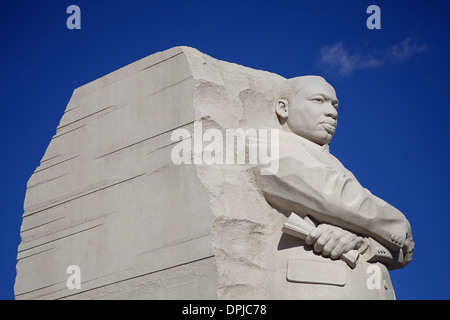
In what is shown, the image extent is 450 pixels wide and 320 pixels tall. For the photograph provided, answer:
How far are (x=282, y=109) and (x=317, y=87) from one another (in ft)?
1.20

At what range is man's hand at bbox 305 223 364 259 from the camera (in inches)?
261

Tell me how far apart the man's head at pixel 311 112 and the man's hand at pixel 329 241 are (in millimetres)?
1006

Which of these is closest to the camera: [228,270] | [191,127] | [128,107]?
[228,270]

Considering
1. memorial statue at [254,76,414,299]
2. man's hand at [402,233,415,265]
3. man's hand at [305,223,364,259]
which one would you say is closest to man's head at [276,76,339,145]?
memorial statue at [254,76,414,299]

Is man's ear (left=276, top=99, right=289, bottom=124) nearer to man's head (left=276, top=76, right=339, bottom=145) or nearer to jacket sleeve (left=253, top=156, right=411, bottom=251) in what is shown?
man's head (left=276, top=76, right=339, bottom=145)

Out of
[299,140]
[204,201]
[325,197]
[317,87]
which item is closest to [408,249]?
[325,197]

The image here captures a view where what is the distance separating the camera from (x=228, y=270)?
6371 millimetres

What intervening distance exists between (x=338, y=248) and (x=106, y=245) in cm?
193

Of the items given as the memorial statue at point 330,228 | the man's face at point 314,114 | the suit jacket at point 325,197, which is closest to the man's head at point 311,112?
the man's face at point 314,114

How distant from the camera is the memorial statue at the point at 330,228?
21.7 feet

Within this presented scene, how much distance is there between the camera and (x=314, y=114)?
741 cm

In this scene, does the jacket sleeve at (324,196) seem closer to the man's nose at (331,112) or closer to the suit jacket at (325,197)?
the suit jacket at (325,197)

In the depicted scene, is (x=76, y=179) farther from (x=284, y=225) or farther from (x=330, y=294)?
(x=330, y=294)

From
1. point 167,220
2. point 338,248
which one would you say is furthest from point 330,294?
point 167,220
